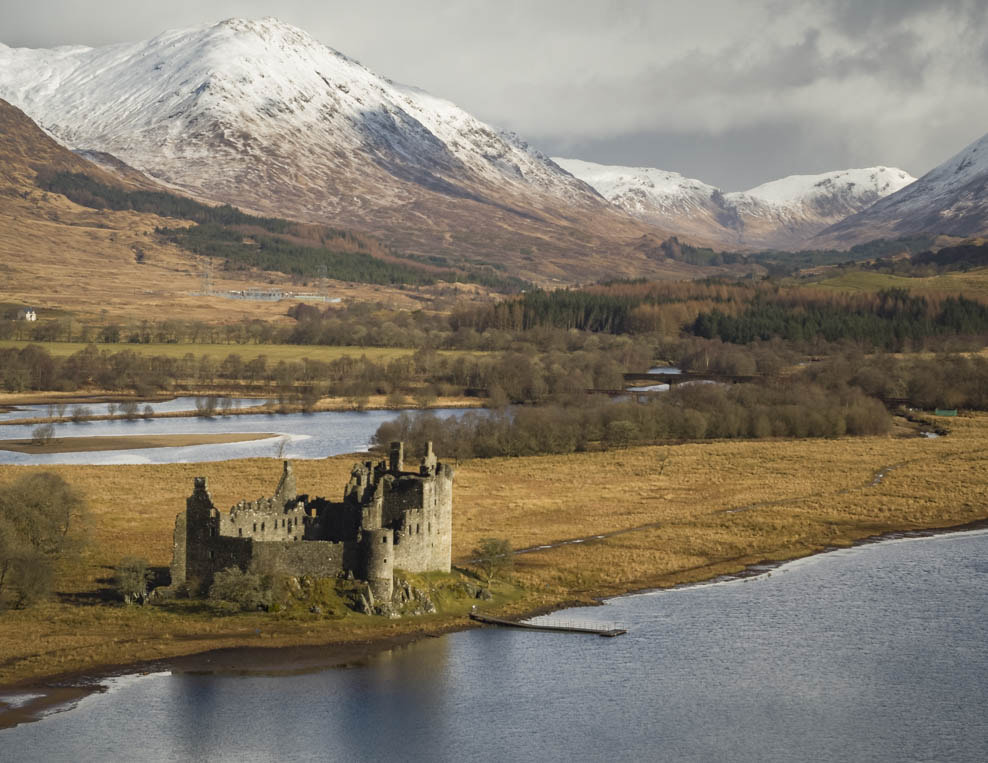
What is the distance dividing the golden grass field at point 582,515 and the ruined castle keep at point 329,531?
252 cm

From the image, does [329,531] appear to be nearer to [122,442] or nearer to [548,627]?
[548,627]

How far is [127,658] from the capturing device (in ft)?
180

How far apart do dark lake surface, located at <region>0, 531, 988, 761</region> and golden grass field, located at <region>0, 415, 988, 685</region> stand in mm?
4105

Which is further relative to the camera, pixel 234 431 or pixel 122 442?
pixel 234 431

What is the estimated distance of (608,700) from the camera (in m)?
52.5

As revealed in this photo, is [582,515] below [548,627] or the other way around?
the other way around

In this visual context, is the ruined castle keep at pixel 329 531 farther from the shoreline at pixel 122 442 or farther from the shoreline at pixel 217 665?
the shoreline at pixel 122 442

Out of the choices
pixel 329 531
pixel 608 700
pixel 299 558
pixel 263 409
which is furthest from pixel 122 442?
pixel 608 700

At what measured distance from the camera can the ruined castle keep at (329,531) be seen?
59500 mm

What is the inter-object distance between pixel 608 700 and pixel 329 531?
57.5 ft

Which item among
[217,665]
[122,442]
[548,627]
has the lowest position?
[217,665]

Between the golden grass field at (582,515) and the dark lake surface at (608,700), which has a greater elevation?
the golden grass field at (582,515)

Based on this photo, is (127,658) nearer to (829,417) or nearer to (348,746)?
(348,746)

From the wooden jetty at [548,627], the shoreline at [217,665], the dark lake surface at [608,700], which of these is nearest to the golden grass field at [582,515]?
the shoreline at [217,665]
